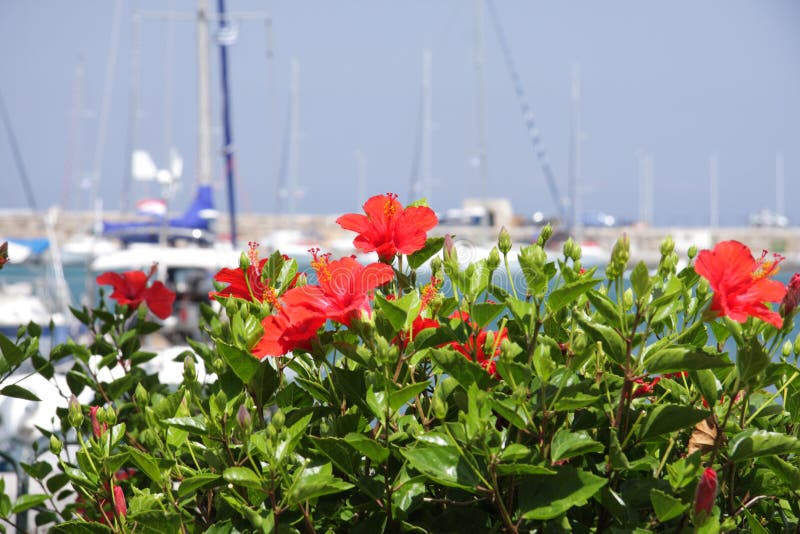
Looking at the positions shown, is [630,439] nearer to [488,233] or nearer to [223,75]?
[223,75]

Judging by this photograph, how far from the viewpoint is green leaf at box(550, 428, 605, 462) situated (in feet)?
2.77

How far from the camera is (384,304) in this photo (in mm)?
890

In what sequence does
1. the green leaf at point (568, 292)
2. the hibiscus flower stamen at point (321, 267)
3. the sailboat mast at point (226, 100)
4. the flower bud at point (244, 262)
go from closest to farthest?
1. the green leaf at point (568, 292)
2. the hibiscus flower stamen at point (321, 267)
3. the flower bud at point (244, 262)
4. the sailboat mast at point (226, 100)

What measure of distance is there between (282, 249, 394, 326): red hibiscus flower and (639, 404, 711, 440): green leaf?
12.6 inches

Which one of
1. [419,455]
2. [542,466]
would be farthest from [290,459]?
[542,466]

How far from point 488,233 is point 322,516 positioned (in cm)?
1542

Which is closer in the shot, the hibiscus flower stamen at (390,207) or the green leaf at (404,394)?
the green leaf at (404,394)

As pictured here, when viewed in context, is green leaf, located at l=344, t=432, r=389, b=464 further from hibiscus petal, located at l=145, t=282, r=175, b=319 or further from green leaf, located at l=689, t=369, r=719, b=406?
hibiscus petal, located at l=145, t=282, r=175, b=319

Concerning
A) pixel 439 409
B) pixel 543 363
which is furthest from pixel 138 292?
pixel 543 363

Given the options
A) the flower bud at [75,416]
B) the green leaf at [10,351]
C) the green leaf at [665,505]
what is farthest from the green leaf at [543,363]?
the green leaf at [10,351]

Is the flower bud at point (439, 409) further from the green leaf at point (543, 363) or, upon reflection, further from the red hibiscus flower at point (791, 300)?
the red hibiscus flower at point (791, 300)

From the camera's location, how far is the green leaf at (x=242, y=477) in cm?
83

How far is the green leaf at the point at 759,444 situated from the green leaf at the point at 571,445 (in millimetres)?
157

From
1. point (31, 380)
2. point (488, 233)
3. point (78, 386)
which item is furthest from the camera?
point (488, 233)
